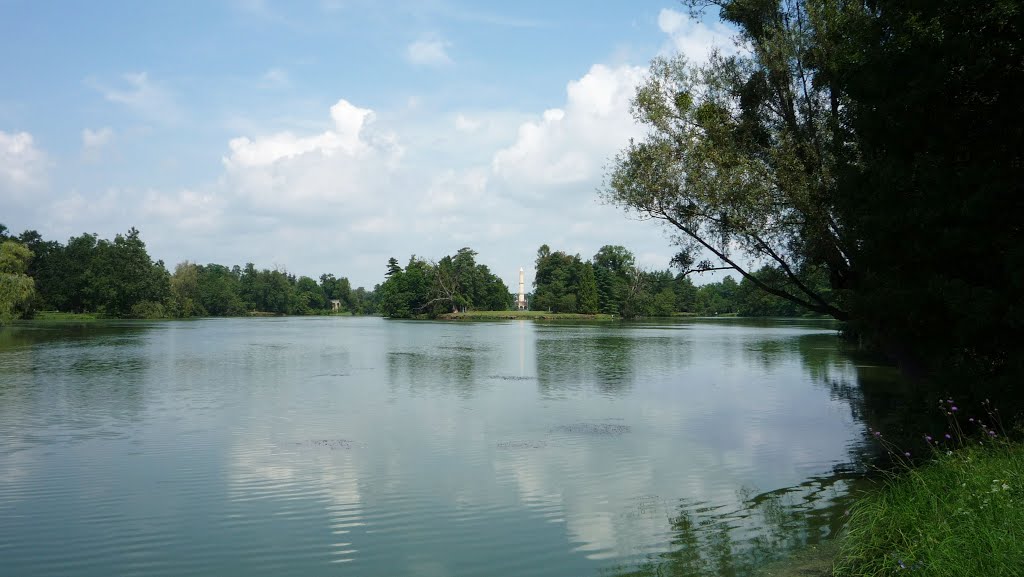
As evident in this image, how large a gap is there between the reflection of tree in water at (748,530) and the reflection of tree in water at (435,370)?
1296cm

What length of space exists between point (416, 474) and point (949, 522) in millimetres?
7864

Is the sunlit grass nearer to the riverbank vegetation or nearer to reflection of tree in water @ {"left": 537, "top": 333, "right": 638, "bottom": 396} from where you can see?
the riverbank vegetation

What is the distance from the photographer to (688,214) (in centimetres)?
2053

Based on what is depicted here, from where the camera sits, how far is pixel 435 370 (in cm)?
3019

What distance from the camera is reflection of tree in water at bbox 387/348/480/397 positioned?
980 inches

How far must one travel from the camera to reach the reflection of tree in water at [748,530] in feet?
25.8

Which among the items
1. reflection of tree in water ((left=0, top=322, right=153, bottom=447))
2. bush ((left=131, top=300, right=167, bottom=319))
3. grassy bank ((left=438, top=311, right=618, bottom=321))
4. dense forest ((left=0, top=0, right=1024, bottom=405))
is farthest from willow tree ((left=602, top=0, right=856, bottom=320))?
bush ((left=131, top=300, right=167, bottom=319))

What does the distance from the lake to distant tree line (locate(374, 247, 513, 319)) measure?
317ft

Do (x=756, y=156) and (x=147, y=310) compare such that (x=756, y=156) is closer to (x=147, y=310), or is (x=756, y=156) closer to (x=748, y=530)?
(x=748, y=530)

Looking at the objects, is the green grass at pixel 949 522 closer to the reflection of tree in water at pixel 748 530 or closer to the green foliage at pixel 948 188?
the reflection of tree in water at pixel 748 530

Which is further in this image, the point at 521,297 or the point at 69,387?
the point at 521,297

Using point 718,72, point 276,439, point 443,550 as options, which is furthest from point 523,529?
point 718,72

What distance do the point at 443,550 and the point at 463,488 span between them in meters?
2.77

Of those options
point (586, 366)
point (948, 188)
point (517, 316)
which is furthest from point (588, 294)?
point (948, 188)
